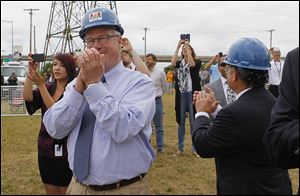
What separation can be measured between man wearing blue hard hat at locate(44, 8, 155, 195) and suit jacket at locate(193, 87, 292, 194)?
0.38 m

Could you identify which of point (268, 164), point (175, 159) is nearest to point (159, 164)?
point (175, 159)

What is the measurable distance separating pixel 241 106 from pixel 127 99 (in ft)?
2.02

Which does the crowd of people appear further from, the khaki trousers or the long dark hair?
the long dark hair

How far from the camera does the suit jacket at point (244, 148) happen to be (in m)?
2.20

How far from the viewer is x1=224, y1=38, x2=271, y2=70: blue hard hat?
231cm

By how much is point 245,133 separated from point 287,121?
68cm

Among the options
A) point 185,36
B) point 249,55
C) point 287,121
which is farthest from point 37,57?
point 185,36

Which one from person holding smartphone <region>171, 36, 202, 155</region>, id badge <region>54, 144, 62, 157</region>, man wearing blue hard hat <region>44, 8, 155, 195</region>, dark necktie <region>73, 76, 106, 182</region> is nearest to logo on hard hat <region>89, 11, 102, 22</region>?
man wearing blue hard hat <region>44, 8, 155, 195</region>

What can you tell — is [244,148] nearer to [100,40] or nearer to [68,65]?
[100,40]

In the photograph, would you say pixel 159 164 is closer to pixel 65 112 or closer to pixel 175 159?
pixel 175 159

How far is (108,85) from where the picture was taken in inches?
84.1

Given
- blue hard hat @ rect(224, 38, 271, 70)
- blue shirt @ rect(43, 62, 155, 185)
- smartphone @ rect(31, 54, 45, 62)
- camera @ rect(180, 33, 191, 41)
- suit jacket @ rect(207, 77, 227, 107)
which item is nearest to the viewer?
blue shirt @ rect(43, 62, 155, 185)

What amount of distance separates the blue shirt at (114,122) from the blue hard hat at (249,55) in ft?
1.66

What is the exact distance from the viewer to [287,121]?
1.53m
